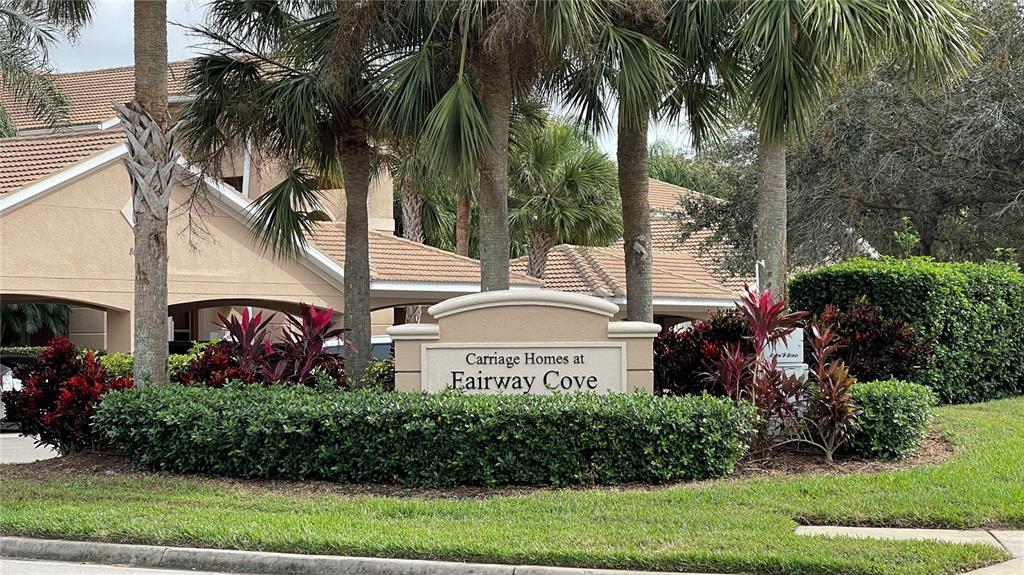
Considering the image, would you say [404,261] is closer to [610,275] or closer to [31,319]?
[610,275]

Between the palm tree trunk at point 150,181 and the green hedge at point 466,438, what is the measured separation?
1.69m

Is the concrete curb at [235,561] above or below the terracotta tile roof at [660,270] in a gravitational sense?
below

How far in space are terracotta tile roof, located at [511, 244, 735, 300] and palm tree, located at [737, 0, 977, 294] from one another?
42.4ft

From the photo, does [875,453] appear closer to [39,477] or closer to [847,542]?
[847,542]

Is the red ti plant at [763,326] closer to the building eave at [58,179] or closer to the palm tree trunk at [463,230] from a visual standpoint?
the building eave at [58,179]

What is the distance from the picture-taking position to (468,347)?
12102 millimetres

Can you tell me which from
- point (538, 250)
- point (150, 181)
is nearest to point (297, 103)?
point (150, 181)

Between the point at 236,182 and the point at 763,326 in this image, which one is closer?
the point at 763,326

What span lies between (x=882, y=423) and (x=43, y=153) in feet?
57.3

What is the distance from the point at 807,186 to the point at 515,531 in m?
16.1

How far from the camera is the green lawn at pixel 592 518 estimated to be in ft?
24.8

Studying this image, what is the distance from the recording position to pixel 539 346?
12023 mm

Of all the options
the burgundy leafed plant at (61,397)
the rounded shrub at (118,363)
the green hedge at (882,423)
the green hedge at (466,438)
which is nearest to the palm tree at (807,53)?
the green hedge at (882,423)

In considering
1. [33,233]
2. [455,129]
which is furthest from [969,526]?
[33,233]
